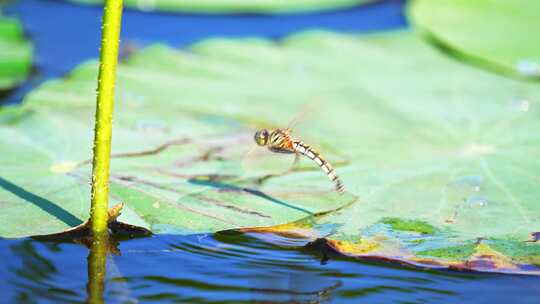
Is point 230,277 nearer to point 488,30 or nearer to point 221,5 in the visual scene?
point 488,30

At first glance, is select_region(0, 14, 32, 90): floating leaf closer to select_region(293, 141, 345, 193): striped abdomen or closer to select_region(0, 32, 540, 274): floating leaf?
select_region(0, 32, 540, 274): floating leaf

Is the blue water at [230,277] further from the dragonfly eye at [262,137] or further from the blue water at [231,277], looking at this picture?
the dragonfly eye at [262,137]

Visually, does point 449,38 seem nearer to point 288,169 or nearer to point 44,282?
point 288,169

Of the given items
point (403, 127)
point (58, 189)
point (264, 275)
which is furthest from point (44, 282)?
point (403, 127)

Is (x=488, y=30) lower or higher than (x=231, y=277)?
higher

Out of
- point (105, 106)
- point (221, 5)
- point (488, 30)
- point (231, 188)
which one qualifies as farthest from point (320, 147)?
point (221, 5)

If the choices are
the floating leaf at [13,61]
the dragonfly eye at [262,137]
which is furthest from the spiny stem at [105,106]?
the floating leaf at [13,61]
